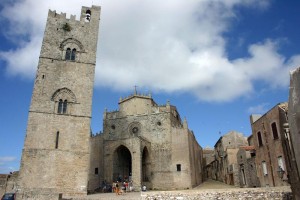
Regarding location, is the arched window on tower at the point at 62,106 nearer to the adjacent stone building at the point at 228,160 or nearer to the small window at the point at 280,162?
the small window at the point at 280,162

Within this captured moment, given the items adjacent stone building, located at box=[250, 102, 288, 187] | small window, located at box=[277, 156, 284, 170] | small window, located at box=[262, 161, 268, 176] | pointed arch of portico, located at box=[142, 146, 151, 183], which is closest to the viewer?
adjacent stone building, located at box=[250, 102, 288, 187]

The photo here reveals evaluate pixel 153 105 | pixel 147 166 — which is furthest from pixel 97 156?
pixel 153 105

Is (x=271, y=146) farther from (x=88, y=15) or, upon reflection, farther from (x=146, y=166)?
(x=88, y=15)

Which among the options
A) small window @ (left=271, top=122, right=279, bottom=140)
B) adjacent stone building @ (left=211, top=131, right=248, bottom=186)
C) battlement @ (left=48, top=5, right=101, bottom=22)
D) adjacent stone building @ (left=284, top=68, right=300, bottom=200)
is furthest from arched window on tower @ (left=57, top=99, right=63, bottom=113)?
adjacent stone building @ (left=211, top=131, right=248, bottom=186)

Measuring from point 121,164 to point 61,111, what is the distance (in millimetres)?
13283

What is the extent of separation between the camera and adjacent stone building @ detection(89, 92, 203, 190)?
32750 millimetres

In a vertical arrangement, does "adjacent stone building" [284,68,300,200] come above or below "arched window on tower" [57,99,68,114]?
below

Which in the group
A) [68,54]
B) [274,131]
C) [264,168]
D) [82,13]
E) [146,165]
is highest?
[82,13]

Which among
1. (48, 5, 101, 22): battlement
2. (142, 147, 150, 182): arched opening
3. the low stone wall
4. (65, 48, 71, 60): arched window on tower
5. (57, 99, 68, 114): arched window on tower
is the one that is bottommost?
the low stone wall

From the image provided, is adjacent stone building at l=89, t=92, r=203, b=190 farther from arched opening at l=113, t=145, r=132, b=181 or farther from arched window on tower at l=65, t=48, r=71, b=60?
arched window on tower at l=65, t=48, r=71, b=60

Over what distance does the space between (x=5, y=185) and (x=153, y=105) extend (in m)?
20.9

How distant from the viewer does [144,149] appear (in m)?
34.9

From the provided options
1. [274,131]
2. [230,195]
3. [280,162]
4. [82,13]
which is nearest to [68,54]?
[82,13]

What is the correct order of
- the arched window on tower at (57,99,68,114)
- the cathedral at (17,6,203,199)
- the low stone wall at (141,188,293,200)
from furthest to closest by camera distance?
the arched window on tower at (57,99,68,114) → the cathedral at (17,6,203,199) → the low stone wall at (141,188,293,200)
